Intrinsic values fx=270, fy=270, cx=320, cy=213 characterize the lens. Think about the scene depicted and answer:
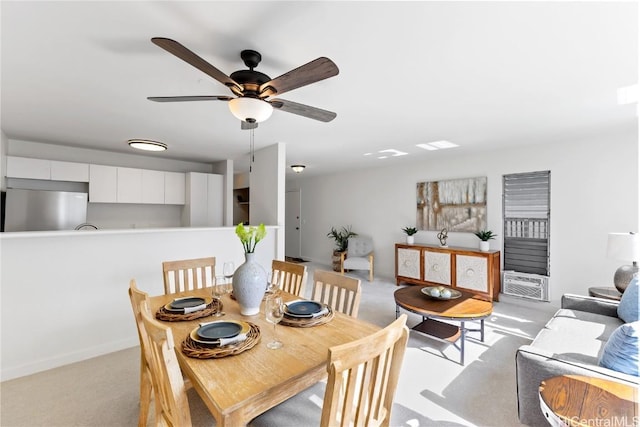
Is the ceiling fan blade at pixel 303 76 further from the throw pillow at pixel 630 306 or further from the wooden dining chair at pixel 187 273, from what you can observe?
the throw pillow at pixel 630 306

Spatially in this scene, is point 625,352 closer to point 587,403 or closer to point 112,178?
point 587,403

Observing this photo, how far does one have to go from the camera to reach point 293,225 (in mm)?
7957

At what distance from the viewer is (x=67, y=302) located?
239 cm

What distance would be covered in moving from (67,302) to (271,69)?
2656mm

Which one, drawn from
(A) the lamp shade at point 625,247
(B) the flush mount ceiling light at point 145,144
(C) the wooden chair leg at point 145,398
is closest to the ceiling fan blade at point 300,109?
(C) the wooden chair leg at point 145,398

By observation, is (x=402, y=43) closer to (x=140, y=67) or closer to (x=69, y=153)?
(x=140, y=67)

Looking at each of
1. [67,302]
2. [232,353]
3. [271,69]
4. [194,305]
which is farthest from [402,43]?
[67,302]

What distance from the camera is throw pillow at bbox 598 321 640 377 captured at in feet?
4.44

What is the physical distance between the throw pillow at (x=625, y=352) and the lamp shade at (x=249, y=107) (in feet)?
7.68

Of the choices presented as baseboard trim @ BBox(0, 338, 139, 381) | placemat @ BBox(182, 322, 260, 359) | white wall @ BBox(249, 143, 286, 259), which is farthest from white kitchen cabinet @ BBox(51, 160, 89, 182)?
placemat @ BBox(182, 322, 260, 359)

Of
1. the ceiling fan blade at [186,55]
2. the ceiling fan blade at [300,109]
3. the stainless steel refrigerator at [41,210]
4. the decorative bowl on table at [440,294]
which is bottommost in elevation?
the decorative bowl on table at [440,294]

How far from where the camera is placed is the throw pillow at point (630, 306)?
6.84 ft

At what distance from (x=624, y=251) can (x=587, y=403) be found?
2.26 meters

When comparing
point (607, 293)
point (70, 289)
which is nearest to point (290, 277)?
point (70, 289)
